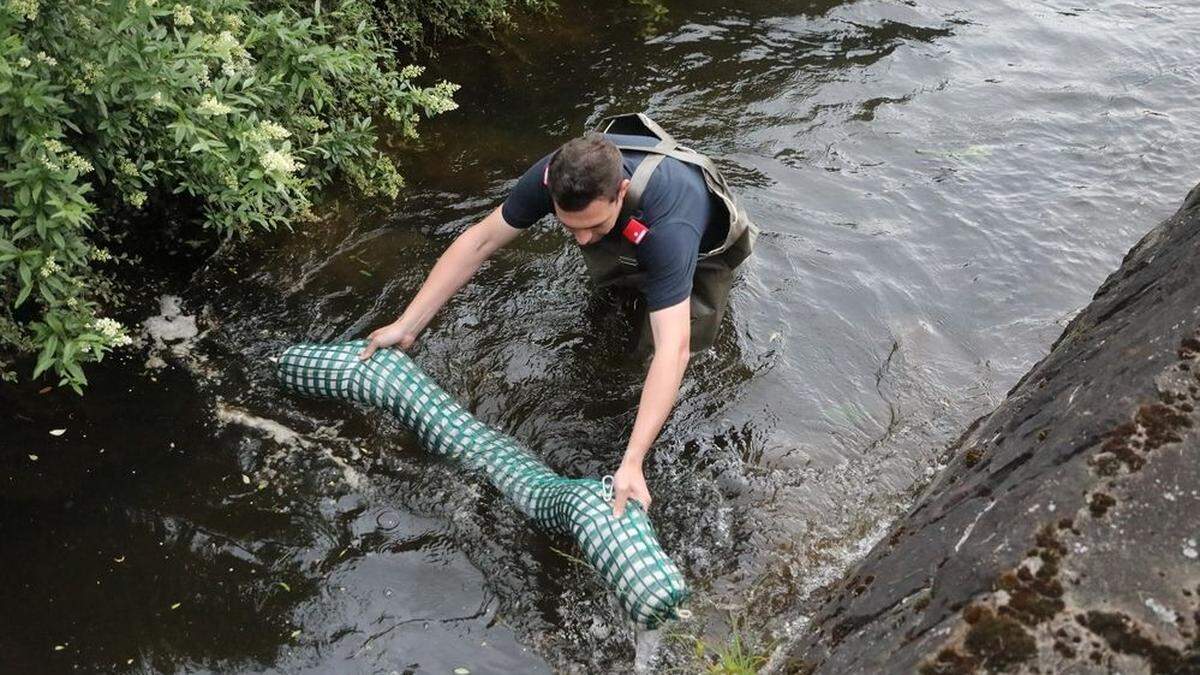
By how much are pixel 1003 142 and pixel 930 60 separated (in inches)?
54.0

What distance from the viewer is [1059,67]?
8.99m

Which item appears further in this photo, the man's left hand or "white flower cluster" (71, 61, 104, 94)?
"white flower cluster" (71, 61, 104, 94)

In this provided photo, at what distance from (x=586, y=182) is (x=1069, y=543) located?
215 centimetres

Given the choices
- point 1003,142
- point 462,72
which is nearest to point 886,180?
point 1003,142

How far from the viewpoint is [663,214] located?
416 centimetres

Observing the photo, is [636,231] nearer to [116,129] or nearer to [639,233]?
[639,233]

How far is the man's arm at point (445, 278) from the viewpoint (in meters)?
4.58

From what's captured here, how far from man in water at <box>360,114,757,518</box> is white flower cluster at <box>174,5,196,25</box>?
4.90ft

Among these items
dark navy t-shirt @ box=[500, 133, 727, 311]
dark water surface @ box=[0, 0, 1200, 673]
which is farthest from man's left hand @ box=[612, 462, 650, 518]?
dark navy t-shirt @ box=[500, 133, 727, 311]

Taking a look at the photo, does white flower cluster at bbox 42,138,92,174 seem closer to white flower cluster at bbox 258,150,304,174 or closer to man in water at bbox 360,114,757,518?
white flower cluster at bbox 258,150,304,174

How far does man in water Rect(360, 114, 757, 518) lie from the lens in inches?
154

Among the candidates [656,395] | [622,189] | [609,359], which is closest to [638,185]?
[622,189]

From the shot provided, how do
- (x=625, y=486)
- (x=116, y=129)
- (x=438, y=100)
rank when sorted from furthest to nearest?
1. (x=438, y=100)
2. (x=116, y=129)
3. (x=625, y=486)

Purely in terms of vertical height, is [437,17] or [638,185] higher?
[437,17]
